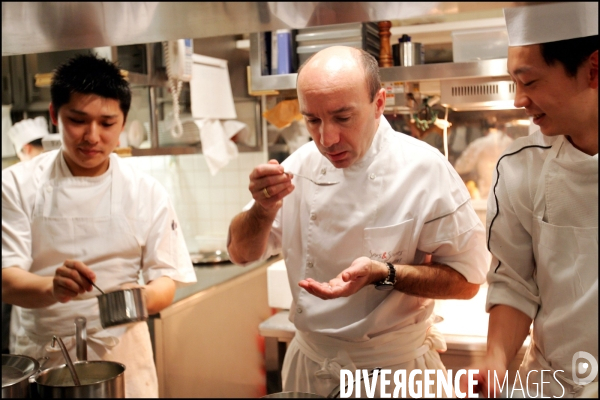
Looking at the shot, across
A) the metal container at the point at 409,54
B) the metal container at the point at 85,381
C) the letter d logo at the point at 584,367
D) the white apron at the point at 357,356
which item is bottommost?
the white apron at the point at 357,356

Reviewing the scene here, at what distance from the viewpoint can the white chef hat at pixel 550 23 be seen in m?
1.04

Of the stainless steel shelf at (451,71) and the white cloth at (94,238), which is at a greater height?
the stainless steel shelf at (451,71)

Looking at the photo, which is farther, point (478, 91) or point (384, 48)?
point (384, 48)

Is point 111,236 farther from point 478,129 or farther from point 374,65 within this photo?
point 478,129

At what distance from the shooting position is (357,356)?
160cm

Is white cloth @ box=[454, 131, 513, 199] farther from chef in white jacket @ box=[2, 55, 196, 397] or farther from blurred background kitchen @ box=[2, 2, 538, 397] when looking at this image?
chef in white jacket @ box=[2, 55, 196, 397]

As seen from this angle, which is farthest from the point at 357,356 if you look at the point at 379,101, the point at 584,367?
the point at 379,101

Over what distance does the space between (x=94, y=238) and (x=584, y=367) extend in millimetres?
1529

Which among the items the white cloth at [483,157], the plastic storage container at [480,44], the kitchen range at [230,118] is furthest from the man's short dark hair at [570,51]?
the white cloth at [483,157]

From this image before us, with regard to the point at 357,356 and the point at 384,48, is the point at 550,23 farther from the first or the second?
the point at 384,48

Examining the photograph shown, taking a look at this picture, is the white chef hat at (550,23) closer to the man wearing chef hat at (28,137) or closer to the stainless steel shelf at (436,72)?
the stainless steel shelf at (436,72)

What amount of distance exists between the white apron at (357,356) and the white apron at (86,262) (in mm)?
629

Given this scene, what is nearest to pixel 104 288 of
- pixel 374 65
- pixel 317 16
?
pixel 374 65

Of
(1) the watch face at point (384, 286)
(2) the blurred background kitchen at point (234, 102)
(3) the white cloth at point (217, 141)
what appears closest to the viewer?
(2) the blurred background kitchen at point (234, 102)
